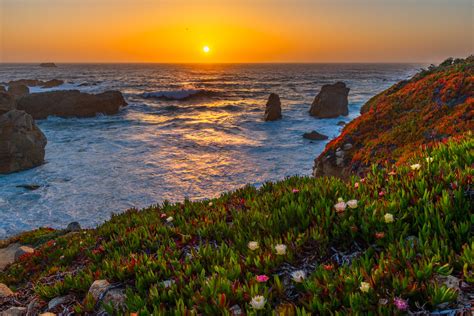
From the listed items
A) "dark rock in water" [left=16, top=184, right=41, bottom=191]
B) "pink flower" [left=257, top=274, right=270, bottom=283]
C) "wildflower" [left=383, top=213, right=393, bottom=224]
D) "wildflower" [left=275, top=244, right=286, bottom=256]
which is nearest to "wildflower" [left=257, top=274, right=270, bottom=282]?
"pink flower" [left=257, top=274, right=270, bottom=283]

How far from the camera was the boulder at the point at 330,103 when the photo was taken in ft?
148

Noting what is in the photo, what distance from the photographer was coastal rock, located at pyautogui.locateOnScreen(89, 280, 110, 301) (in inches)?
141

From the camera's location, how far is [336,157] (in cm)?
1466

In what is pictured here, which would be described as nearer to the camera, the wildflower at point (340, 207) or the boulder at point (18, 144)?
the wildflower at point (340, 207)

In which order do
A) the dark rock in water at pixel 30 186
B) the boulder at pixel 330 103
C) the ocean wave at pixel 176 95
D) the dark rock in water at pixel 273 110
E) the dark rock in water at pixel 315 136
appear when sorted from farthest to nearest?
the ocean wave at pixel 176 95 < the boulder at pixel 330 103 < the dark rock in water at pixel 273 110 < the dark rock in water at pixel 315 136 < the dark rock in water at pixel 30 186

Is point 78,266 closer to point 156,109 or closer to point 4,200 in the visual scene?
point 4,200

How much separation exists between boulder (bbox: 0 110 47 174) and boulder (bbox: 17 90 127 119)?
81.4 ft

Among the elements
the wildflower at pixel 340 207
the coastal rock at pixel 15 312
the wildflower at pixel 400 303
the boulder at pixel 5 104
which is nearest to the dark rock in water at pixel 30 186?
the boulder at pixel 5 104

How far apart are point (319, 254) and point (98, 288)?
2.47 m

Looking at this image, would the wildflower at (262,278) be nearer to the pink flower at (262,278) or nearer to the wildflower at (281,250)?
the pink flower at (262,278)

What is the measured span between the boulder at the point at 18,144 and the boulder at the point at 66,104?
24802mm

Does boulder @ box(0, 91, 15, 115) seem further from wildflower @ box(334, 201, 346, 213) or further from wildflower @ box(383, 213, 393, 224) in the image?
wildflower @ box(383, 213, 393, 224)

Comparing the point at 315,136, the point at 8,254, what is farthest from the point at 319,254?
the point at 315,136

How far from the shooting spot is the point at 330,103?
45.0 m
